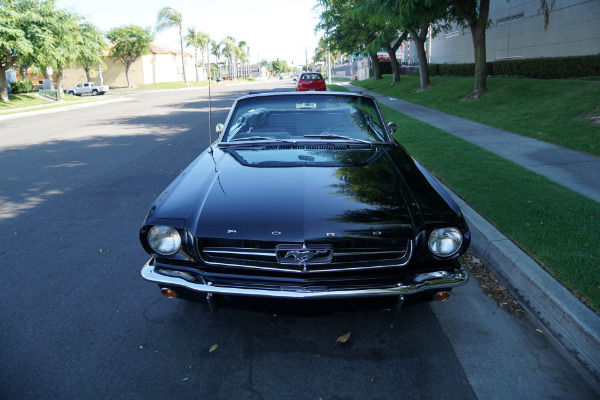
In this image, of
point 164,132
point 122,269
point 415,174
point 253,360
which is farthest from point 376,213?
point 164,132

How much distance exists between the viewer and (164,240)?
102 inches

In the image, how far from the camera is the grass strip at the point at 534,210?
336 centimetres

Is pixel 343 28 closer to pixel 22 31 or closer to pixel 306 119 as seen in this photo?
pixel 22 31

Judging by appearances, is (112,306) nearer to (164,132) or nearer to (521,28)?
(164,132)

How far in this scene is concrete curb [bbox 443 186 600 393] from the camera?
2537 mm

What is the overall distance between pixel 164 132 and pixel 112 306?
1028cm

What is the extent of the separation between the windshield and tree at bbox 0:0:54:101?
1146 inches

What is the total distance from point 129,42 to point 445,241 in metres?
64.0

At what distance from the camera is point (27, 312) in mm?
3209

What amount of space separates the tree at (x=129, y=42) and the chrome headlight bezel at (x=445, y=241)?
209 ft

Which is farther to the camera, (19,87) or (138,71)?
(138,71)

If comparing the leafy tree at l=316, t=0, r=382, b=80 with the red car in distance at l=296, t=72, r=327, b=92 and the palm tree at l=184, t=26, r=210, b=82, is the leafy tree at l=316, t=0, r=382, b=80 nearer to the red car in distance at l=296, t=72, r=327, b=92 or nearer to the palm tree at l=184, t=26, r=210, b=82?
the red car in distance at l=296, t=72, r=327, b=92

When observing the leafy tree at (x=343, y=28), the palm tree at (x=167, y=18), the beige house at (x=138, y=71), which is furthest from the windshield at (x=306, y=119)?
the palm tree at (x=167, y=18)

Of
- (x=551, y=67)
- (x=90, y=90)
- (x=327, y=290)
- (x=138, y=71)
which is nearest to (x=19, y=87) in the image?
(x=90, y=90)
